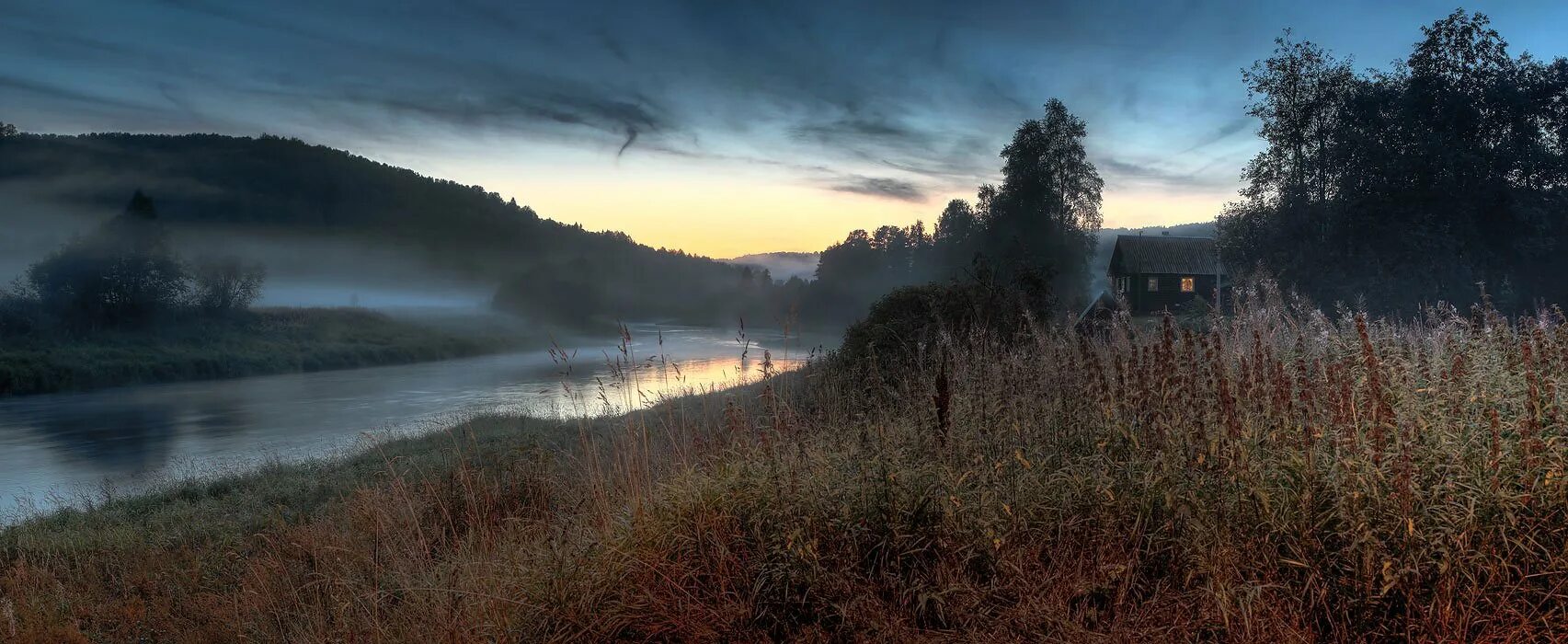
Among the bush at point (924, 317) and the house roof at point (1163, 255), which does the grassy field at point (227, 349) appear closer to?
the bush at point (924, 317)

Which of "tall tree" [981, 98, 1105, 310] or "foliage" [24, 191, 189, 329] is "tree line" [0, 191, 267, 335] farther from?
"tall tree" [981, 98, 1105, 310]

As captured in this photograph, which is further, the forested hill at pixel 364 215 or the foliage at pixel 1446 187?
the forested hill at pixel 364 215

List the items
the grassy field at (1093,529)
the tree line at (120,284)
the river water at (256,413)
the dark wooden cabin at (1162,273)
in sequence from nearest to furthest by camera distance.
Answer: the grassy field at (1093,529)
the river water at (256,413)
the tree line at (120,284)
the dark wooden cabin at (1162,273)

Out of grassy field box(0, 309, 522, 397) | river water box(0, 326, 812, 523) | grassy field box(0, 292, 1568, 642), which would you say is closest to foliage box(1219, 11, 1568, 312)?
river water box(0, 326, 812, 523)

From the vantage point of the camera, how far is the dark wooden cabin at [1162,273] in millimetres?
42969

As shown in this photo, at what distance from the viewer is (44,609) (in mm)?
6430

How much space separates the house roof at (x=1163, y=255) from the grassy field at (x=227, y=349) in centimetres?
4571

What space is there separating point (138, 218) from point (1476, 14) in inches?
2530

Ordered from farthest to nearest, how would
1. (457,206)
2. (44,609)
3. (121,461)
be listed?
(457,206) < (121,461) < (44,609)

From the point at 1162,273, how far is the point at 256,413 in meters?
43.3

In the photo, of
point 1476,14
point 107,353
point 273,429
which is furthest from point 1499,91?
point 107,353

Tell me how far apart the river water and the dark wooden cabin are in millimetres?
19227

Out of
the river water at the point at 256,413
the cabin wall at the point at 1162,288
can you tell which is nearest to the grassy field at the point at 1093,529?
the river water at the point at 256,413

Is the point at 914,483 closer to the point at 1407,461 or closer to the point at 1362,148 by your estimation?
the point at 1407,461
